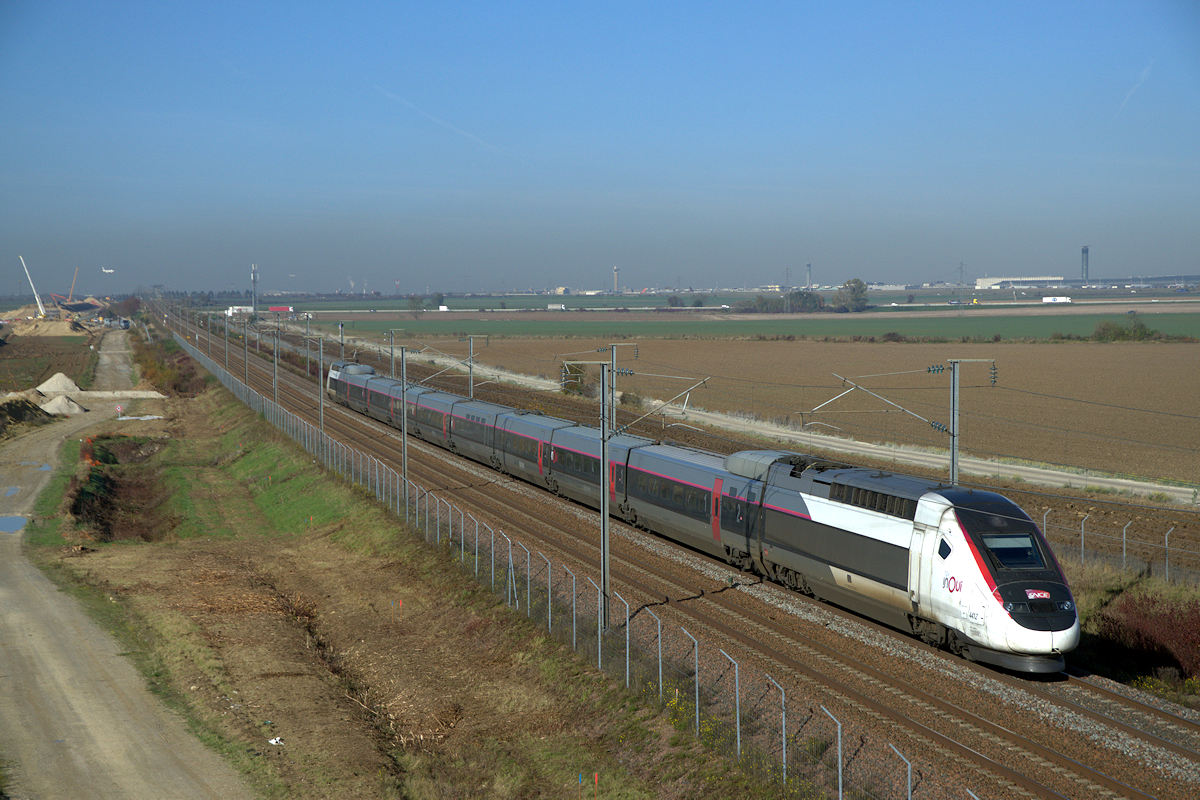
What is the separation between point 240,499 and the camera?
52062mm

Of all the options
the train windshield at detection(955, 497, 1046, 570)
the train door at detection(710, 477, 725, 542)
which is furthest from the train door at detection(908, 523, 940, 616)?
the train door at detection(710, 477, 725, 542)

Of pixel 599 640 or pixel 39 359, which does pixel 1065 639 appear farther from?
pixel 39 359

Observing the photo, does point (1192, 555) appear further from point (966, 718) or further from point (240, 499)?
point (240, 499)

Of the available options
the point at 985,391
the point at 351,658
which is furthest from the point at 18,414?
the point at 985,391

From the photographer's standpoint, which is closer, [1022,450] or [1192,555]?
[1192,555]

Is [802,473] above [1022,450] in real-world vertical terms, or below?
above

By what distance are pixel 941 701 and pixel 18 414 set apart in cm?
7950

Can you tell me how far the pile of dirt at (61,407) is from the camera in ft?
269

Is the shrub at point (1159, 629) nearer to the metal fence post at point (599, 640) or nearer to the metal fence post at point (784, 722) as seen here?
the metal fence post at point (784, 722)

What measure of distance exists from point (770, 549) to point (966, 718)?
31.0ft

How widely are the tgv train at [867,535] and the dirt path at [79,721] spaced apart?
11.9 metres

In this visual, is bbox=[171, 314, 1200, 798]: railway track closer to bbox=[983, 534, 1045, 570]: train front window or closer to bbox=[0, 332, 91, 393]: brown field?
bbox=[983, 534, 1045, 570]: train front window

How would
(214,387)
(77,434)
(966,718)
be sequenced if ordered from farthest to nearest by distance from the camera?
(214,387) → (77,434) → (966,718)

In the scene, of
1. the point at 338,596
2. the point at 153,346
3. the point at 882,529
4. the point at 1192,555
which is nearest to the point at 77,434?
the point at 338,596
